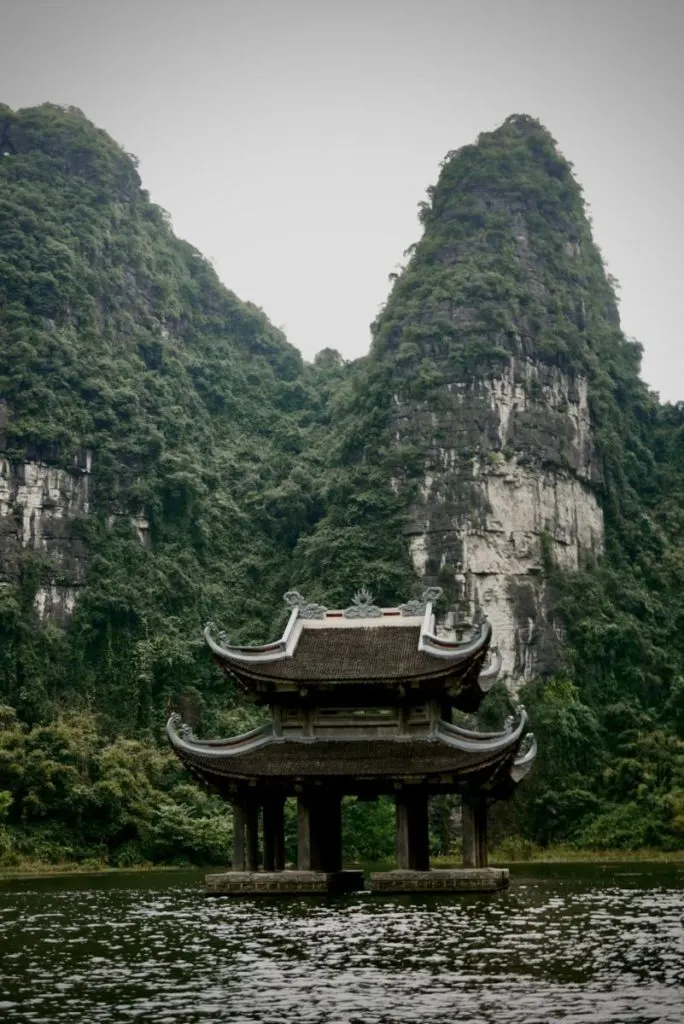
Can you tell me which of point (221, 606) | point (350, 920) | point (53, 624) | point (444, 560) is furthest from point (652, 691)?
point (350, 920)

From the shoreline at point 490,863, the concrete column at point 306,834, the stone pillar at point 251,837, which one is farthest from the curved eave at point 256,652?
the shoreline at point 490,863

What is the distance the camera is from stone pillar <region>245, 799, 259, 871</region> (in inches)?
1328

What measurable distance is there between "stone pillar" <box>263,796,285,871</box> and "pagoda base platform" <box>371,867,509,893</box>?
317 cm

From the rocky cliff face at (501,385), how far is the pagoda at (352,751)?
163 feet

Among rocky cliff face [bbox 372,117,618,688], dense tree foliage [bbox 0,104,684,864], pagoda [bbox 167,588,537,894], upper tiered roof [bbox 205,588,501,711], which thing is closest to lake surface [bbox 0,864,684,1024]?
pagoda [bbox 167,588,537,894]

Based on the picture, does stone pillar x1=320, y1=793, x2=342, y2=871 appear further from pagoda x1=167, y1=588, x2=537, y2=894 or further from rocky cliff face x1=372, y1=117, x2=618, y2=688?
rocky cliff face x1=372, y1=117, x2=618, y2=688

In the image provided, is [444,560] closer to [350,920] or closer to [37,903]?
[37,903]

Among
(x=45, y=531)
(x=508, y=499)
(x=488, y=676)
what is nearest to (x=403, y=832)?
(x=488, y=676)

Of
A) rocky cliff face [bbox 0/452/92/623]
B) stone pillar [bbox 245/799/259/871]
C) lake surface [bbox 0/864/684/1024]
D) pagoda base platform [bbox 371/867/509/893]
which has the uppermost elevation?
rocky cliff face [bbox 0/452/92/623]

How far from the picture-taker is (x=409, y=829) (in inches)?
1293

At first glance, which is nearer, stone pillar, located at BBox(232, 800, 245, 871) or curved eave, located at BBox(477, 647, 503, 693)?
stone pillar, located at BBox(232, 800, 245, 871)

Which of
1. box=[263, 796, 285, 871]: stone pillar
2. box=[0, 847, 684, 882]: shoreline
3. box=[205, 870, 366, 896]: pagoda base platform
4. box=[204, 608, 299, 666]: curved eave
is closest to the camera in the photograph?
box=[205, 870, 366, 896]: pagoda base platform

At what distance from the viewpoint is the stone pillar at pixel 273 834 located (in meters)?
34.4

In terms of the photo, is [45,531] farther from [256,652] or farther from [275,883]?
[275,883]
